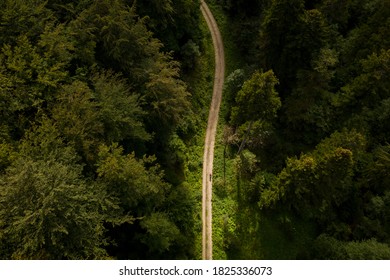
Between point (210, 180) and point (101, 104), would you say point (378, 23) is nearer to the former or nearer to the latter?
point (210, 180)

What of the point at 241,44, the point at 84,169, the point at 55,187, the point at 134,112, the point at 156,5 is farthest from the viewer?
the point at 241,44

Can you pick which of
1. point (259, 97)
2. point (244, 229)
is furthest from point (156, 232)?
point (259, 97)

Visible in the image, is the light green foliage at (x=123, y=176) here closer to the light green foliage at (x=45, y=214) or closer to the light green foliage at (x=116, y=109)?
the light green foliage at (x=116, y=109)

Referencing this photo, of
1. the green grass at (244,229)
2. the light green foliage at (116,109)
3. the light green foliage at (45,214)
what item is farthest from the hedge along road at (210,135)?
the light green foliage at (45,214)

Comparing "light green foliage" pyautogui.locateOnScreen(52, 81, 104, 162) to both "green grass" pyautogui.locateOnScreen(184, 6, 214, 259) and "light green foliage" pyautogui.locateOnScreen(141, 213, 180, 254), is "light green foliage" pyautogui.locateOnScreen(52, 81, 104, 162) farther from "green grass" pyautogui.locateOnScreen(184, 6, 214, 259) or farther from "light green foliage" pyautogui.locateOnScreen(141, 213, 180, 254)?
"green grass" pyautogui.locateOnScreen(184, 6, 214, 259)

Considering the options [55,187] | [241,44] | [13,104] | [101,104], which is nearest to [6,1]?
[13,104]

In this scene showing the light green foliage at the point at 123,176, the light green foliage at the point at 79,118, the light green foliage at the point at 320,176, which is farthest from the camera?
the light green foliage at the point at 320,176
